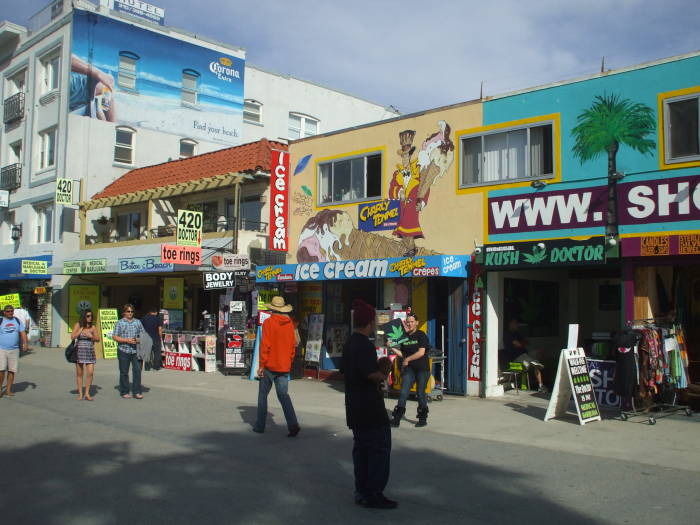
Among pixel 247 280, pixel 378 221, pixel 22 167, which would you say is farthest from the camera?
pixel 22 167

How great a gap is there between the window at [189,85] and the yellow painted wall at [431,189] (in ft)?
47.7

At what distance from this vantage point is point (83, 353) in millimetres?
12109

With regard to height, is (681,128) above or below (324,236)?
above

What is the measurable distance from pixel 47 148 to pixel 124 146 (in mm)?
3514

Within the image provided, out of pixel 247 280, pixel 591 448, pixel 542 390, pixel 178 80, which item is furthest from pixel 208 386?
pixel 178 80

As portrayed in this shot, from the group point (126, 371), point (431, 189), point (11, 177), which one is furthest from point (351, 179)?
point (11, 177)

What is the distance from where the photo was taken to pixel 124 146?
90.9 ft

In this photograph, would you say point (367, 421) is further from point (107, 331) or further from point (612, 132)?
point (107, 331)

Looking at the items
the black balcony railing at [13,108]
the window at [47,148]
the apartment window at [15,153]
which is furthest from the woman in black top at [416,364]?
the apartment window at [15,153]

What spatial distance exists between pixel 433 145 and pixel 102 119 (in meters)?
17.3

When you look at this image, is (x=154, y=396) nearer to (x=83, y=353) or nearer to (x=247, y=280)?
(x=83, y=353)

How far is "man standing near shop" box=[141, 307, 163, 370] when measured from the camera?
57.0ft

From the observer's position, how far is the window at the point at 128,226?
990 inches

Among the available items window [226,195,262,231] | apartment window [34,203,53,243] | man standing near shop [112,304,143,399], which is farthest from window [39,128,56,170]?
man standing near shop [112,304,143,399]
